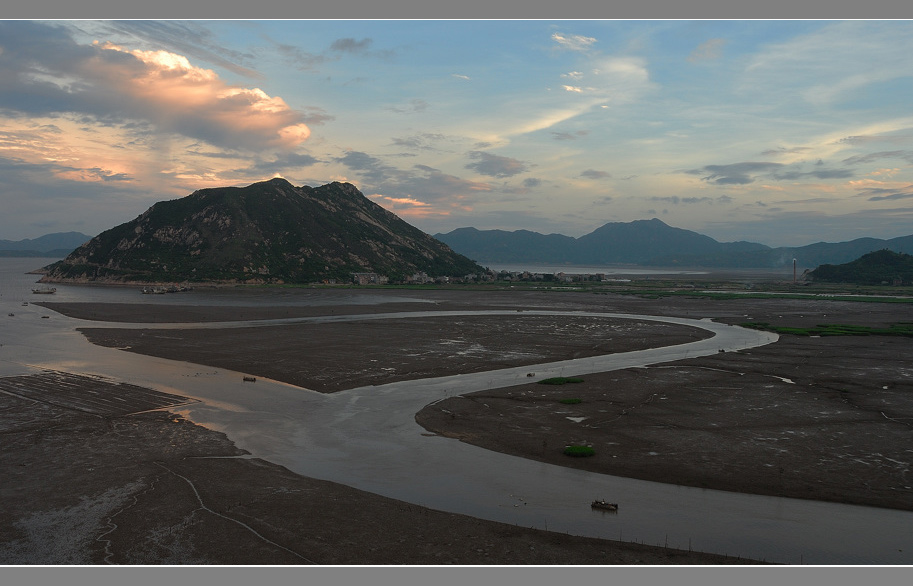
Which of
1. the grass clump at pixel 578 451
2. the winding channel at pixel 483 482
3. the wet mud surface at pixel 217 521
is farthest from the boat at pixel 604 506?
the grass clump at pixel 578 451

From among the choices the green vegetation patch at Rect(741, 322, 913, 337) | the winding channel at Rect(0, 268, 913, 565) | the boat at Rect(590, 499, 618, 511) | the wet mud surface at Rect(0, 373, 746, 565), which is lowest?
the winding channel at Rect(0, 268, 913, 565)

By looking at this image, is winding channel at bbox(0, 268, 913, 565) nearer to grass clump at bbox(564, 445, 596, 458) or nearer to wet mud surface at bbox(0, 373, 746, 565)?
wet mud surface at bbox(0, 373, 746, 565)

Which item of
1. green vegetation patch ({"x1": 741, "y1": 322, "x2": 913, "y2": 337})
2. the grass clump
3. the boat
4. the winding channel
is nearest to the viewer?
the winding channel

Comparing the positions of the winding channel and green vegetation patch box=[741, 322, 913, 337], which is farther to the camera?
green vegetation patch box=[741, 322, 913, 337]

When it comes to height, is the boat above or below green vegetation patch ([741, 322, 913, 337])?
below

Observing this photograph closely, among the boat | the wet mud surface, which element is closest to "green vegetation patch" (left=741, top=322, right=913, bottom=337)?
the boat

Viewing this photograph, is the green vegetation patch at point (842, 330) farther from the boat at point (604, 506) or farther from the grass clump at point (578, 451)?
the boat at point (604, 506)
